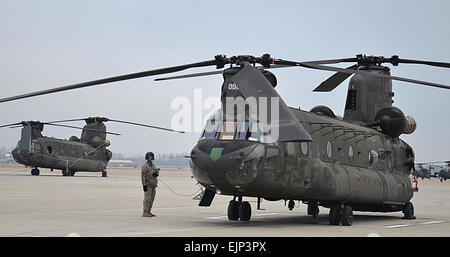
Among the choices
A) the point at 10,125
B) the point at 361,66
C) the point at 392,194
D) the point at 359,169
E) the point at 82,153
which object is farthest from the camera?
the point at 82,153

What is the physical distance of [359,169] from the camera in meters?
18.8

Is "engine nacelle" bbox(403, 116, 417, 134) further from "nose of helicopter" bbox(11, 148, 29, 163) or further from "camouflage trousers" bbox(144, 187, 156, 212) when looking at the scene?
"nose of helicopter" bbox(11, 148, 29, 163)

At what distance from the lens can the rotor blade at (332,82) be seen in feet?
70.5

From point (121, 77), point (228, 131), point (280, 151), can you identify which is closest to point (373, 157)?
point (280, 151)

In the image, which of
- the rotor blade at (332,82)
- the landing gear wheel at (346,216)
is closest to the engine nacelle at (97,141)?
the rotor blade at (332,82)

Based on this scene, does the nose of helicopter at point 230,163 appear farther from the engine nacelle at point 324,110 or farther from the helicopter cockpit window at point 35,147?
the helicopter cockpit window at point 35,147

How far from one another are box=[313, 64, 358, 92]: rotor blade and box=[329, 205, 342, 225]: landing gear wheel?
5.51m

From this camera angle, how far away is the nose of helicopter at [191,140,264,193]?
48.6 feet

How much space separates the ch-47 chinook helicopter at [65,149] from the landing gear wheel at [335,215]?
33413 mm

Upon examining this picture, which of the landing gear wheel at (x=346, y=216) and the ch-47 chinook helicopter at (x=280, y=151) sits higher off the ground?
the ch-47 chinook helicopter at (x=280, y=151)
